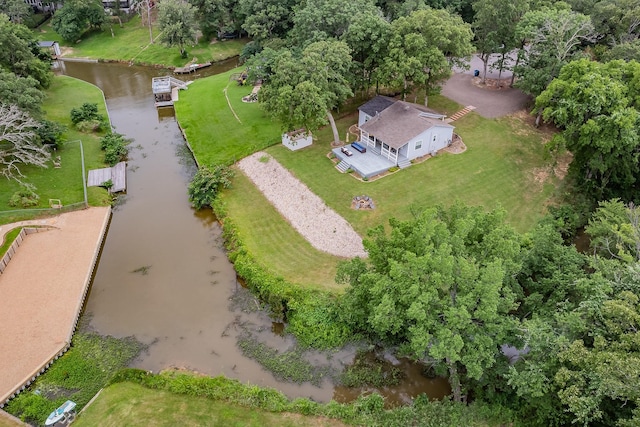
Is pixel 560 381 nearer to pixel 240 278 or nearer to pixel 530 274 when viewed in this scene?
pixel 530 274

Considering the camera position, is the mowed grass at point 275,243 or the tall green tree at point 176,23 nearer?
the mowed grass at point 275,243


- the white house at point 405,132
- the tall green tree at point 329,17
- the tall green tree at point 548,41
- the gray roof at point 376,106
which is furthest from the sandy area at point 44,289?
the tall green tree at point 548,41

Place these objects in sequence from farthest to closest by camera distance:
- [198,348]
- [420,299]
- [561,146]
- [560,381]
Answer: [561,146]
[198,348]
[420,299]
[560,381]

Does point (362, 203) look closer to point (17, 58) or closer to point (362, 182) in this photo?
point (362, 182)

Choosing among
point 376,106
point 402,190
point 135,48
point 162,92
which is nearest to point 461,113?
point 376,106

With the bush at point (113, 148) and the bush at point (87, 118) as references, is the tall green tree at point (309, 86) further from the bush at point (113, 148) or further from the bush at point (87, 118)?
the bush at point (87, 118)

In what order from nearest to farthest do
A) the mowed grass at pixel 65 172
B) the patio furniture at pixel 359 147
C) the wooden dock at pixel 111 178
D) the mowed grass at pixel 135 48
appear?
the mowed grass at pixel 65 172 → the wooden dock at pixel 111 178 → the patio furniture at pixel 359 147 → the mowed grass at pixel 135 48

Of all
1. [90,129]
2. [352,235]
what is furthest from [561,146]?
[90,129]
